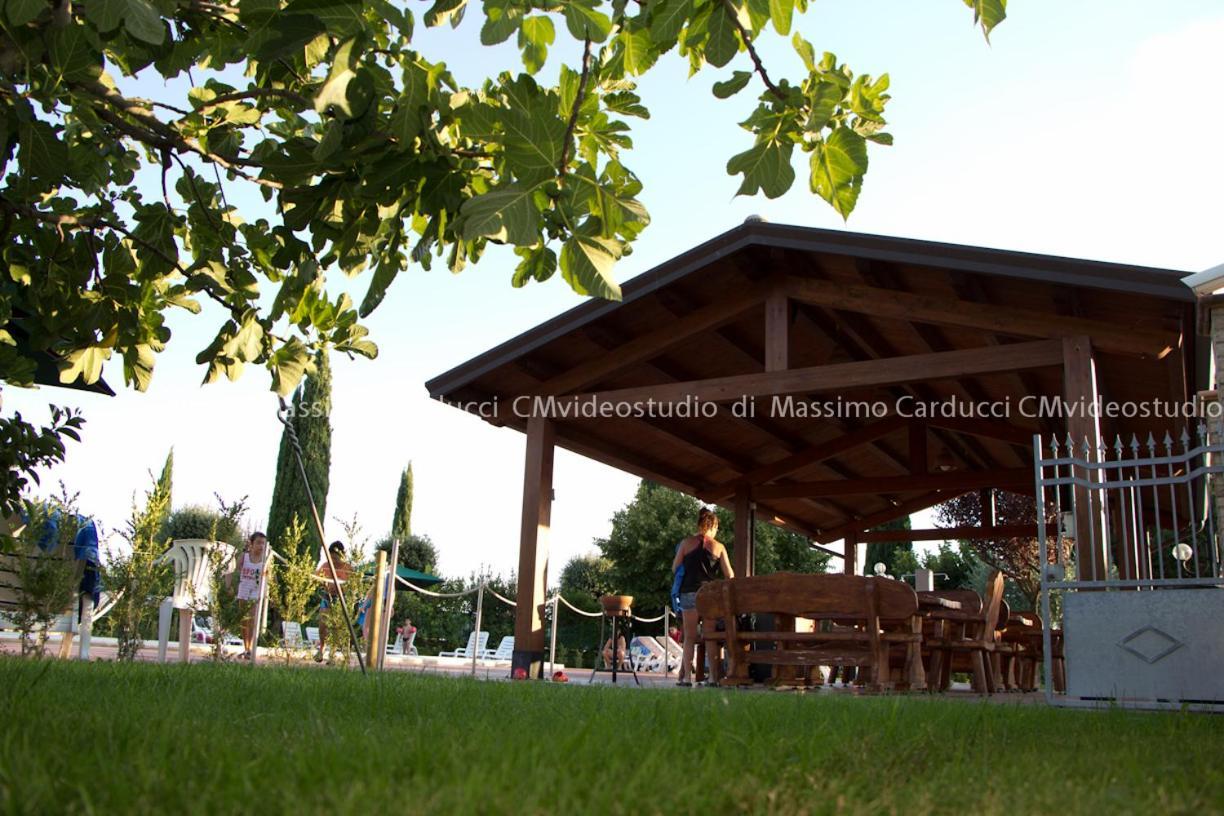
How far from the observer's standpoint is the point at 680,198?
3.22 m

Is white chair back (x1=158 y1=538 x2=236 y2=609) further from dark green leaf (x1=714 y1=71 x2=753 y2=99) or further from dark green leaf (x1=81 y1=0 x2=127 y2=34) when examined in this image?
dark green leaf (x1=714 y1=71 x2=753 y2=99)

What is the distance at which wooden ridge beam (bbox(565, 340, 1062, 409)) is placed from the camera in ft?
28.8

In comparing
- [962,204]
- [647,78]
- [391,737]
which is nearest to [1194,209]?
[962,204]

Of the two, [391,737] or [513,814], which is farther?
[391,737]

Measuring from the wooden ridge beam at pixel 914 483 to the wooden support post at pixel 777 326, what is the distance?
15.6 ft

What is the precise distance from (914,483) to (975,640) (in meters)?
4.81

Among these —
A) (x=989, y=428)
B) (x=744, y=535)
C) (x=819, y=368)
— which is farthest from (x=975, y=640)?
(x=744, y=535)

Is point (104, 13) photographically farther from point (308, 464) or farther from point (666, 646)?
point (308, 464)

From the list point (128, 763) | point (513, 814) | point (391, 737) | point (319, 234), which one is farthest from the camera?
point (319, 234)

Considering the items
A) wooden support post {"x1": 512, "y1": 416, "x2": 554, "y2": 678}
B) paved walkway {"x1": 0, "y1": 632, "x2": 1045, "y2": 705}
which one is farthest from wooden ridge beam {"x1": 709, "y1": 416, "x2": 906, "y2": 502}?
wooden support post {"x1": 512, "y1": 416, "x2": 554, "y2": 678}

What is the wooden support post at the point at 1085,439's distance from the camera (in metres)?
7.74

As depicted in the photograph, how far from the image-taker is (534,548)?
34.9 feet

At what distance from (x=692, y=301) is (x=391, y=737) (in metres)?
8.50

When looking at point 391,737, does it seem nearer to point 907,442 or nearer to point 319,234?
point 319,234
